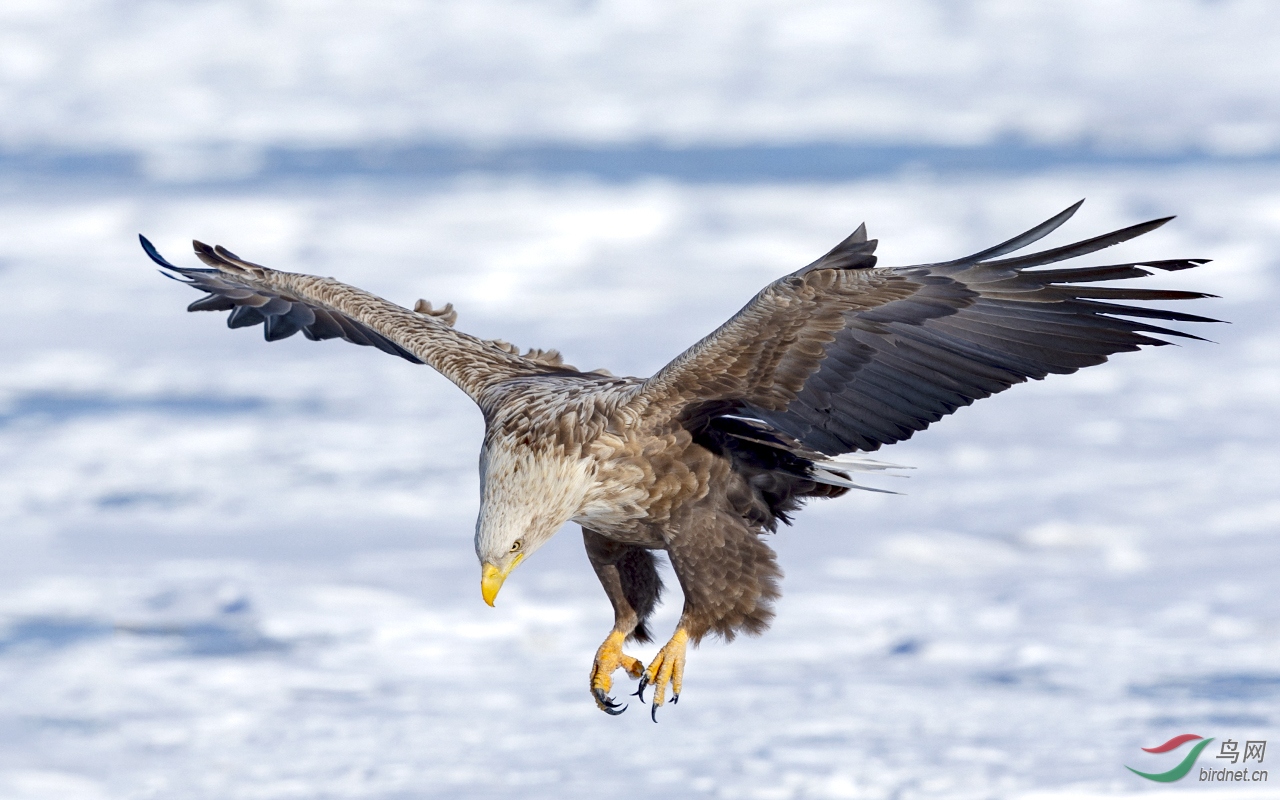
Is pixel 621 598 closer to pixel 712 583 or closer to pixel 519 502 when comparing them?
pixel 712 583

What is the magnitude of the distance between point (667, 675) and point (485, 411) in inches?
37.7

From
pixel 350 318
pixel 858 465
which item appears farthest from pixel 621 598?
pixel 350 318

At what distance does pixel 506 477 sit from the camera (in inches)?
172

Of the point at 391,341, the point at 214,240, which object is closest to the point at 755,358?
the point at 391,341

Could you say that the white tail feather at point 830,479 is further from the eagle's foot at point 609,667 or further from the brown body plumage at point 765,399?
the eagle's foot at point 609,667

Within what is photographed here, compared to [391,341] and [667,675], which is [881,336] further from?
[391,341]

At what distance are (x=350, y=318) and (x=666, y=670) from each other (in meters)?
1.98

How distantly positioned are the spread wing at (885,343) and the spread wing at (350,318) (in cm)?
99

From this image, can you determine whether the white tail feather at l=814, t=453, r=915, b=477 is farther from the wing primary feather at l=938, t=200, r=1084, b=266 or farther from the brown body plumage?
the wing primary feather at l=938, t=200, r=1084, b=266

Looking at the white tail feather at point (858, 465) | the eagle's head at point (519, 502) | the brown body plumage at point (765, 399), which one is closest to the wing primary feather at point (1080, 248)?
the brown body plumage at point (765, 399)

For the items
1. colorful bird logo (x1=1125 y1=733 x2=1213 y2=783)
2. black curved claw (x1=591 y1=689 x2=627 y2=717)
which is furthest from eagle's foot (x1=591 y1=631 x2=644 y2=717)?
colorful bird logo (x1=1125 y1=733 x2=1213 y2=783)

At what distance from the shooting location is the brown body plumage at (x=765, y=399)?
4.46 meters

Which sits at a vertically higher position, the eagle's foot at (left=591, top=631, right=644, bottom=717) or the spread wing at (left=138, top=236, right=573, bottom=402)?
the spread wing at (left=138, top=236, right=573, bottom=402)

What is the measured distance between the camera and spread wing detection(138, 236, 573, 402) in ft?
17.7
